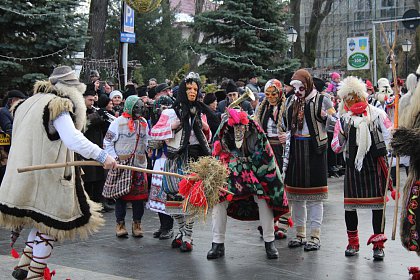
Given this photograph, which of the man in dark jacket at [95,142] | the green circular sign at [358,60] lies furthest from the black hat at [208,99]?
the green circular sign at [358,60]

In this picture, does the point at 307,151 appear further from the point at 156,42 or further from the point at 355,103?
the point at 156,42

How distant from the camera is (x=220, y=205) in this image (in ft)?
26.8

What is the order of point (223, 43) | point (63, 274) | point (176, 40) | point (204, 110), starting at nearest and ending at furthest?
point (63, 274) → point (204, 110) → point (223, 43) → point (176, 40)

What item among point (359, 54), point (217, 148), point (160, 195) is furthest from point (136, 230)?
point (359, 54)

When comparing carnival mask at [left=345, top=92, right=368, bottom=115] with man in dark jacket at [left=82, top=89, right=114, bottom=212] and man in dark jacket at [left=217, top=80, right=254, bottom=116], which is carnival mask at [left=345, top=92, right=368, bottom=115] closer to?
man in dark jacket at [left=217, top=80, right=254, bottom=116]

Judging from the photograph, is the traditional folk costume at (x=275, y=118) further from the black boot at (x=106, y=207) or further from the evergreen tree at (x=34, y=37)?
the evergreen tree at (x=34, y=37)

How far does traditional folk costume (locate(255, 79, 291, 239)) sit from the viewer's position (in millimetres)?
9406

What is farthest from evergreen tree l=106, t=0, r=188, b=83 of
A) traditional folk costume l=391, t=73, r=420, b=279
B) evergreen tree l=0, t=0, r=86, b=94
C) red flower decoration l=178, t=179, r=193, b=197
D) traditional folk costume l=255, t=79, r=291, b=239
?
traditional folk costume l=391, t=73, r=420, b=279

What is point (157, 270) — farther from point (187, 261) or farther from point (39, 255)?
point (39, 255)

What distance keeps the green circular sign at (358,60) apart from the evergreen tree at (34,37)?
10.4 metres

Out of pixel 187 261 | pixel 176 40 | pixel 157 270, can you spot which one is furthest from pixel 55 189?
pixel 176 40

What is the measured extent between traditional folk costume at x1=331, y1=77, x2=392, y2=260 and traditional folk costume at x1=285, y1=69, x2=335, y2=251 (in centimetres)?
44

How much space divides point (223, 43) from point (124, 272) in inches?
616

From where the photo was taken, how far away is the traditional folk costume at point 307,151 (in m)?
8.61
